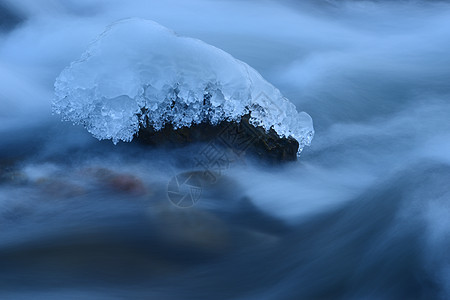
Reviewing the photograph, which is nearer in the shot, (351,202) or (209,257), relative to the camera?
(209,257)

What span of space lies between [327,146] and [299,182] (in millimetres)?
687

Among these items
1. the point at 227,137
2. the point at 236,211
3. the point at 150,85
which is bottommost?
the point at 236,211

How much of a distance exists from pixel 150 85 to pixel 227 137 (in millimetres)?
643

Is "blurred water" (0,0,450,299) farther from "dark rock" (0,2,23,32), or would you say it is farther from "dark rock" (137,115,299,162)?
"dark rock" (0,2,23,32)

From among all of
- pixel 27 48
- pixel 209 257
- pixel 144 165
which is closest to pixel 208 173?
pixel 144 165

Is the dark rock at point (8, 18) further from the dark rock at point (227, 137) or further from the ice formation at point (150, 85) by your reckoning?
the dark rock at point (227, 137)

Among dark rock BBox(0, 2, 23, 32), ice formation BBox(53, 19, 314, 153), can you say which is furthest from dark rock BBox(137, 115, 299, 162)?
dark rock BBox(0, 2, 23, 32)

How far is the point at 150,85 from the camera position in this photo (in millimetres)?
3752

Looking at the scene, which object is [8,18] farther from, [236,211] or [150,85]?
[236,211]

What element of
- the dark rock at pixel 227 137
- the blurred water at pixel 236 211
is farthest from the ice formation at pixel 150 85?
the blurred water at pixel 236 211

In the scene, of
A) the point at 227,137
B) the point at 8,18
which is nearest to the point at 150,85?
the point at 227,137

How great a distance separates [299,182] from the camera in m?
4.16

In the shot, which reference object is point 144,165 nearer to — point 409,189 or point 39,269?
point 39,269

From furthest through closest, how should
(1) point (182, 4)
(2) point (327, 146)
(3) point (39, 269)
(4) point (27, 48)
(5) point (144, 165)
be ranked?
(1) point (182, 4) → (4) point (27, 48) → (2) point (327, 146) → (5) point (144, 165) → (3) point (39, 269)
